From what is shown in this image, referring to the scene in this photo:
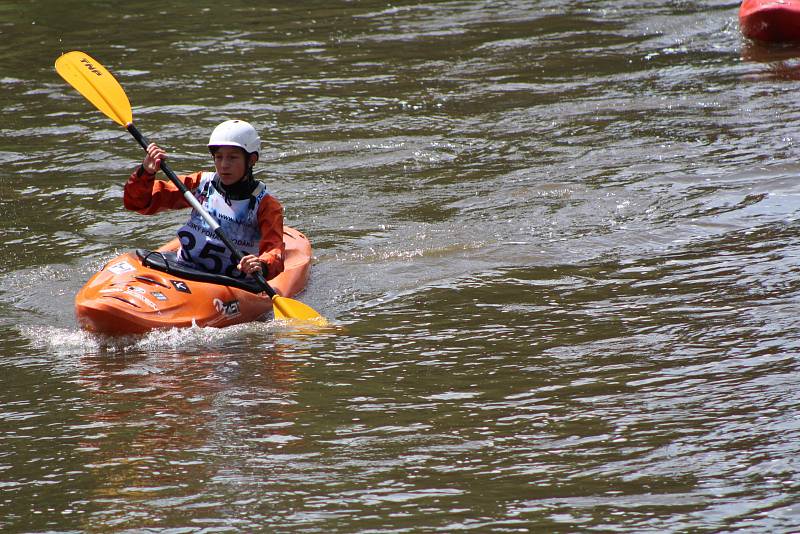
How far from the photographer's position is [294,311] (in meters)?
6.36

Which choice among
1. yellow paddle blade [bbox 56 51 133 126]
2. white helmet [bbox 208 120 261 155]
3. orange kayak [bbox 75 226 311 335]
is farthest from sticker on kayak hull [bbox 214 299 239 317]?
yellow paddle blade [bbox 56 51 133 126]

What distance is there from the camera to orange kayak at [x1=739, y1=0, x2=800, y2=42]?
12.9 meters

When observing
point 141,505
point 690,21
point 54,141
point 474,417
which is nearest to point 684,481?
point 474,417

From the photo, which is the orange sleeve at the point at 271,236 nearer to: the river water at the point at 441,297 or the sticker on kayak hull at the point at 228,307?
the sticker on kayak hull at the point at 228,307

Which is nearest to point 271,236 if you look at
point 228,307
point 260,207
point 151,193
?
point 260,207

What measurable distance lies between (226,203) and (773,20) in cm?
835

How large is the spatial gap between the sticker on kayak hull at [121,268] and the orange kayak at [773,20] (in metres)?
8.95

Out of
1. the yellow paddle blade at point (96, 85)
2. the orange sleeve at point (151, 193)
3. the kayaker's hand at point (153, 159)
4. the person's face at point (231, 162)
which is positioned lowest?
the orange sleeve at point (151, 193)

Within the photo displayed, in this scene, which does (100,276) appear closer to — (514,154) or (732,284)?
(732,284)

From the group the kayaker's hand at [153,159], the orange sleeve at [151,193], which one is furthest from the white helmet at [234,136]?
the orange sleeve at [151,193]

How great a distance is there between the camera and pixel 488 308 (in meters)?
6.31

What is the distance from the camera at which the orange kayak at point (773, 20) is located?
1295 cm

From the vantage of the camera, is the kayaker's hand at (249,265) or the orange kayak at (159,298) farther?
the kayaker's hand at (249,265)

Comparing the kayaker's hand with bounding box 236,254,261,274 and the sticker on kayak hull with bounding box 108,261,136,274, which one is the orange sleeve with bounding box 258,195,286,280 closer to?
the kayaker's hand with bounding box 236,254,261,274
